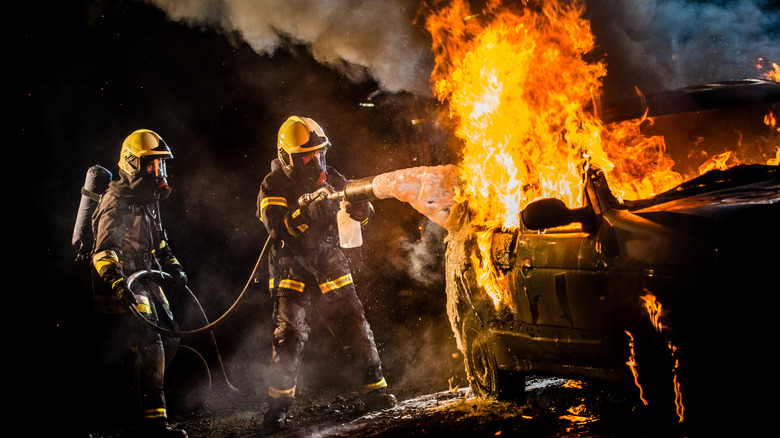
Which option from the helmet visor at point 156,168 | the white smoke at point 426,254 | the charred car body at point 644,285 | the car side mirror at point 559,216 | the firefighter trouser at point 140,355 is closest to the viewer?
the charred car body at point 644,285

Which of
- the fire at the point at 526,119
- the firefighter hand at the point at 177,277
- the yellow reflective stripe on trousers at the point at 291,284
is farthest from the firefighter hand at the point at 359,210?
the firefighter hand at the point at 177,277

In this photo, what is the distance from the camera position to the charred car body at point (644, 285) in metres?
2.43

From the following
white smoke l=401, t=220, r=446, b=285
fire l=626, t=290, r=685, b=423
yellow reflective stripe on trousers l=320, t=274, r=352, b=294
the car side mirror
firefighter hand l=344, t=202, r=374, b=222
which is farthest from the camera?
white smoke l=401, t=220, r=446, b=285

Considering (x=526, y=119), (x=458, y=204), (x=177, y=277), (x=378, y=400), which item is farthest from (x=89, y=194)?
(x=526, y=119)

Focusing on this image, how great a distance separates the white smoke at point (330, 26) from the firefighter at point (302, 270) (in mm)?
1512

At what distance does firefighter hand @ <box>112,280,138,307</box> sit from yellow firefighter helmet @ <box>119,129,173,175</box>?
4.23 feet

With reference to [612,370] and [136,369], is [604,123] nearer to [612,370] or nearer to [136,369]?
[612,370]

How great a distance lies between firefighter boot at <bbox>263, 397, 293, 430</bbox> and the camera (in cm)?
546

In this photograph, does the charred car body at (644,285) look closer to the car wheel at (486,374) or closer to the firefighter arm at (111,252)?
the car wheel at (486,374)

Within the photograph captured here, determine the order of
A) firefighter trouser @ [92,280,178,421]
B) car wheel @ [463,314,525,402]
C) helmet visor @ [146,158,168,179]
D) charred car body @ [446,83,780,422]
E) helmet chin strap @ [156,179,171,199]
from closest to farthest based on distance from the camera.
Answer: charred car body @ [446,83,780,422] → car wheel @ [463,314,525,402] → firefighter trouser @ [92,280,178,421] → helmet visor @ [146,158,168,179] → helmet chin strap @ [156,179,171,199]

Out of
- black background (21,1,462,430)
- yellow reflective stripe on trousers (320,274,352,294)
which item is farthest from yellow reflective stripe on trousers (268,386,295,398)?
black background (21,1,462,430)

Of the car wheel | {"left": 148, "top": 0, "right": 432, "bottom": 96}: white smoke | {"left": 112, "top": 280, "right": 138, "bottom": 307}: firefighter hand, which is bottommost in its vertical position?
the car wheel

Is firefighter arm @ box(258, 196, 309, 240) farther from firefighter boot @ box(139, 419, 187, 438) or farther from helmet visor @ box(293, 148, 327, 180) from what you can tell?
firefighter boot @ box(139, 419, 187, 438)

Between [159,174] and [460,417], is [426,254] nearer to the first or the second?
[159,174]
